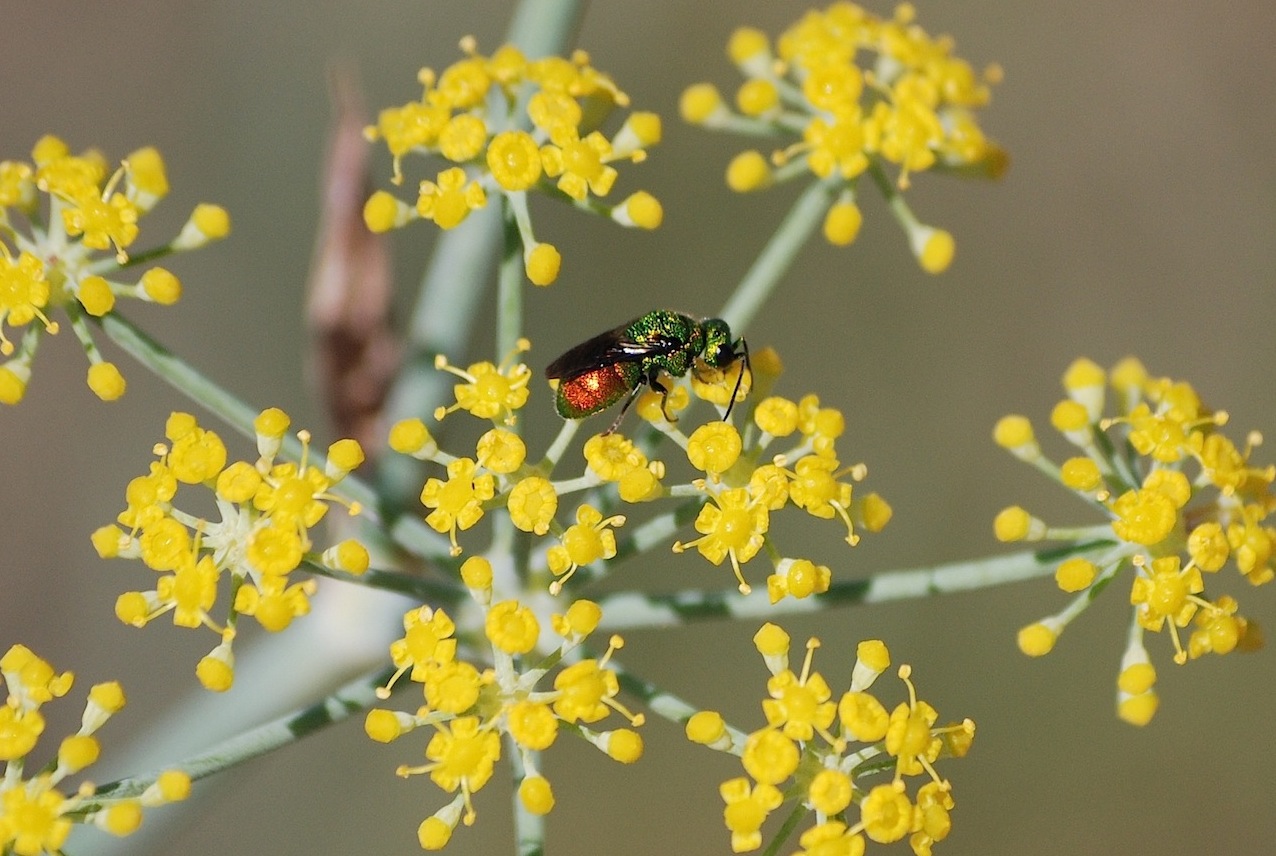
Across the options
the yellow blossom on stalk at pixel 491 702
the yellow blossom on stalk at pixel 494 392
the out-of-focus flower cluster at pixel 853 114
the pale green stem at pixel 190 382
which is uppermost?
the out-of-focus flower cluster at pixel 853 114

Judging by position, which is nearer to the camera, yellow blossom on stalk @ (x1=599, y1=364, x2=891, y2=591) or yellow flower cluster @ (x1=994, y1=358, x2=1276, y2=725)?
yellow blossom on stalk @ (x1=599, y1=364, x2=891, y2=591)

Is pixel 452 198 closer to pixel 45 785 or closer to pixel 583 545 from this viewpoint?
pixel 583 545

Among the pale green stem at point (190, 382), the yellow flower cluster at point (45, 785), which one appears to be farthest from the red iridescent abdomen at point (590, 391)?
the yellow flower cluster at point (45, 785)

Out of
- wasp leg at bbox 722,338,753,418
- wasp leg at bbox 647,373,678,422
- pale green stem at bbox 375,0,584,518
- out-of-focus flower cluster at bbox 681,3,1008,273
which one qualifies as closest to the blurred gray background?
pale green stem at bbox 375,0,584,518

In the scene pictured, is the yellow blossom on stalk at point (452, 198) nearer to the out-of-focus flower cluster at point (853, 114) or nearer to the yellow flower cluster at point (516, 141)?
the yellow flower cluster at point (516, 141)

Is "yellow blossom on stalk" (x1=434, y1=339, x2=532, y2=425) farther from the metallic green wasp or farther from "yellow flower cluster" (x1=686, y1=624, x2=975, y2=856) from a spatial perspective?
"yellow flower cluster" (x1=686, y1=624, x2=975, y2=856)

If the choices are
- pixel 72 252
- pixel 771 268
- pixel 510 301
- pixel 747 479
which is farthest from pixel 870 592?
pixel 72 252

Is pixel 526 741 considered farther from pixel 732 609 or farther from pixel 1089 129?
pixel 1089 129
